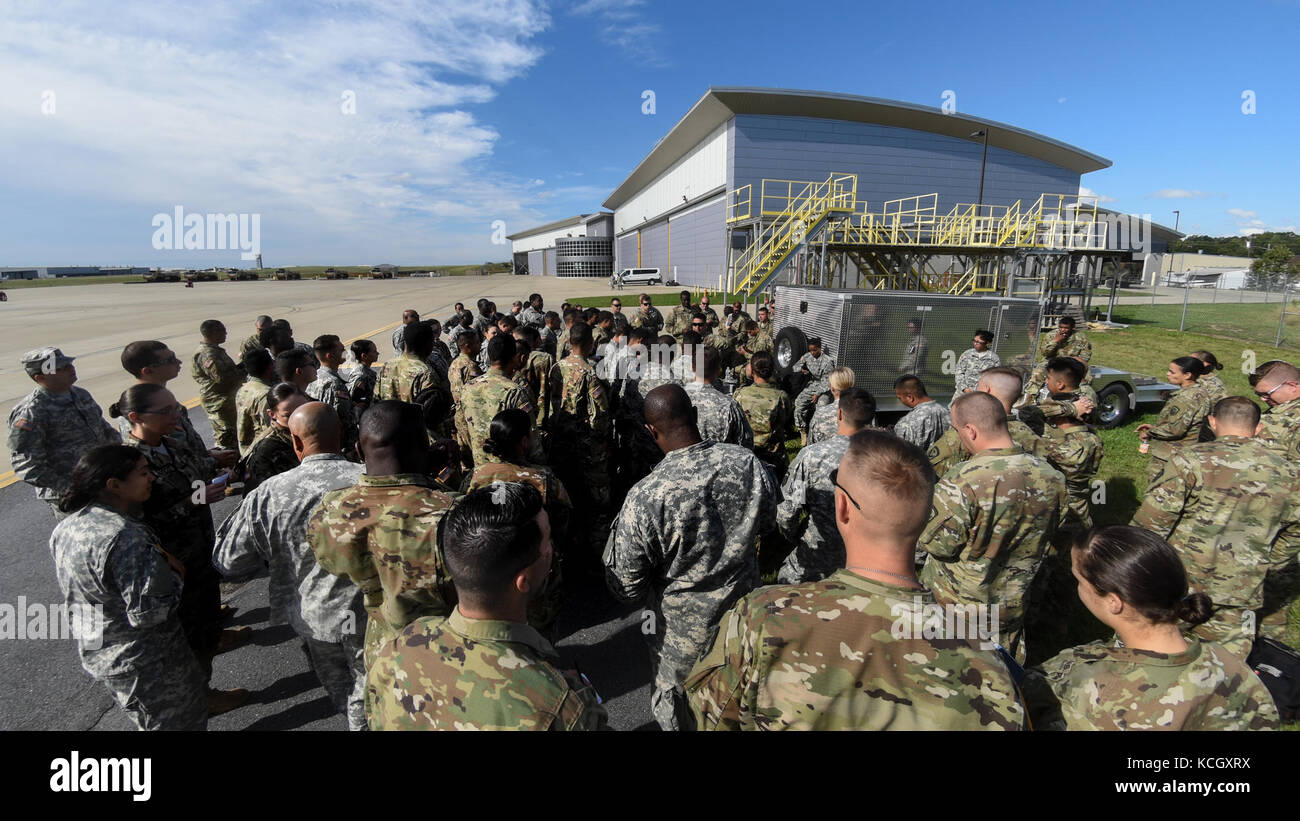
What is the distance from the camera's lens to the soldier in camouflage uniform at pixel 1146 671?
159 centimetres

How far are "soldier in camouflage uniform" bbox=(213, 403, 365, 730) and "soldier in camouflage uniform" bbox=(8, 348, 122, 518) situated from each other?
2.67m

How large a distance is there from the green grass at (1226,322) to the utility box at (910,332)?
39.5 ft

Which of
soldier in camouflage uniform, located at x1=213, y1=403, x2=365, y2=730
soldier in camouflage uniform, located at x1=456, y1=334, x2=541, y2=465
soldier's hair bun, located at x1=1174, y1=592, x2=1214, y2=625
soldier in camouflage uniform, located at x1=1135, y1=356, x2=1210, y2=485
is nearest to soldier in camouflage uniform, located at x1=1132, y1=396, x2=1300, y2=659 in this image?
soldier's hair bun, located at x1=1174, y1=592, x2=1214, y2=625

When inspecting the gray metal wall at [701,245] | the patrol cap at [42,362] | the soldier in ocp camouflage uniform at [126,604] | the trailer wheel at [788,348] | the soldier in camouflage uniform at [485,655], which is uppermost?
the gray metal wall at [701,245]

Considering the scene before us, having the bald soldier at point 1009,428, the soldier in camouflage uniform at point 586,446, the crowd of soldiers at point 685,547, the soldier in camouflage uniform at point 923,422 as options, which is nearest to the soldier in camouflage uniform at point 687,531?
the crowd of soldiers at point 685,547

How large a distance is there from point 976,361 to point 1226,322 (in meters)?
22.8

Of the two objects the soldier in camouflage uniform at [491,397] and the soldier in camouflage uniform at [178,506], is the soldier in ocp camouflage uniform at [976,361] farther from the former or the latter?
the soldier in camouflage uniform at [178,506]

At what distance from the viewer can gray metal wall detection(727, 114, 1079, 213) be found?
2980 cm

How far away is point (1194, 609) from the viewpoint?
167cm

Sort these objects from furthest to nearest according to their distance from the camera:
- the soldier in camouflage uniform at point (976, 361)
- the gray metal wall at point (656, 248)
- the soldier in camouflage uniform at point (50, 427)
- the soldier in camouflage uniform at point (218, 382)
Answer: the gray metal wall at point (656, 248), the soldier in camouflage uniform at point (976, 361), the soldier in camouflage uniform at point (218, 382), the soldier in camouflage uniform at point (50, 427)

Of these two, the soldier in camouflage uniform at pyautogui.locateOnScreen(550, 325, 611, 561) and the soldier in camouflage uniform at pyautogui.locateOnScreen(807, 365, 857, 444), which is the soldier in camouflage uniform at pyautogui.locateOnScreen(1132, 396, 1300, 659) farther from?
the soldier in camouflage uniform at pyautogui.locateOnScreen(550, 325, 611, 561)

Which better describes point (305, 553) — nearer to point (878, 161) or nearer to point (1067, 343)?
point (1067, 343)
